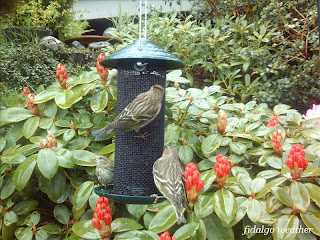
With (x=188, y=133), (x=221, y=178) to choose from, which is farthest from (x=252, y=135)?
(x=221, y=178)

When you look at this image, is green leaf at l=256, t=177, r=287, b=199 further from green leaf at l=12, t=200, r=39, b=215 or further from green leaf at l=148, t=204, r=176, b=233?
green leaf at l=12, t=200, r=39, b=215

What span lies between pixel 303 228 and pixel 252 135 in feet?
2.58

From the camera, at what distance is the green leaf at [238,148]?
2445 mm

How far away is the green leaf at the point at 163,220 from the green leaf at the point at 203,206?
5.3 inches

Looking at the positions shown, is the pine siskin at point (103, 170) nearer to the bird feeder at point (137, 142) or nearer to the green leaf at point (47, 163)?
the bird feeder at point (137, 142)

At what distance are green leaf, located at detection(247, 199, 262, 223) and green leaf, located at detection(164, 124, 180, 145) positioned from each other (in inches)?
26.6

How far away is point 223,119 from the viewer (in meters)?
2.58

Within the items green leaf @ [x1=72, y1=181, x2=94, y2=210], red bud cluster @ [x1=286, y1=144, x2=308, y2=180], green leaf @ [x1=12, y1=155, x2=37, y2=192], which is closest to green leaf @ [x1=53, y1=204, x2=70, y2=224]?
green leaf @ [x1=72, y1=181, x2=94, y2=210]

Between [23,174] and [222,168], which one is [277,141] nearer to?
[222,168]

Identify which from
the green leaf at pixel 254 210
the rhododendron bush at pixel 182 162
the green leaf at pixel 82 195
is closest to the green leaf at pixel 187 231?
the rhododendron bush at pixel 182 162

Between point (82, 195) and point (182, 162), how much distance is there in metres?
0.66

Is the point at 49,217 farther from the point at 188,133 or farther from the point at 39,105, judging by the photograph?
the point at 188,133

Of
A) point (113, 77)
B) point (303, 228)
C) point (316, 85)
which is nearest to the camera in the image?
point (303, 228)

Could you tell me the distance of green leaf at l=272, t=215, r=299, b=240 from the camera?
1959mm
